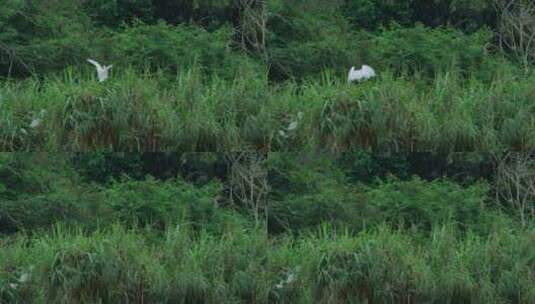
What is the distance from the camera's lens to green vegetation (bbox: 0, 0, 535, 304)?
7801 millimetres

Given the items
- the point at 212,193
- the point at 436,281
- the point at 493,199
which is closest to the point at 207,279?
the point at 212,193

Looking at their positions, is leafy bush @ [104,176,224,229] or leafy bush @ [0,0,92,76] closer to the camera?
leafy bush @ [104,176,224,229]

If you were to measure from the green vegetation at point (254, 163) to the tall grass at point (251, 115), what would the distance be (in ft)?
0.04

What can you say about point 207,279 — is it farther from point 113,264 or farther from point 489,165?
point 489,165

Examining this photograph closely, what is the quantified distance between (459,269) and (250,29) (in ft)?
6.71

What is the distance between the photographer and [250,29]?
8.52m

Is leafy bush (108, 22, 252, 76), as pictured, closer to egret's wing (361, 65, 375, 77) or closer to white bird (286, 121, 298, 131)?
white bird (286, 121, 298, 131)

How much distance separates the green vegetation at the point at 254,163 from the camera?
7.80 metres

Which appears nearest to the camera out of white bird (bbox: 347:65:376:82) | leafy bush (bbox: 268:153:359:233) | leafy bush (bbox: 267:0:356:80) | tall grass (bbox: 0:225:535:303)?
tall grass (bbox: 0:225:535:303)

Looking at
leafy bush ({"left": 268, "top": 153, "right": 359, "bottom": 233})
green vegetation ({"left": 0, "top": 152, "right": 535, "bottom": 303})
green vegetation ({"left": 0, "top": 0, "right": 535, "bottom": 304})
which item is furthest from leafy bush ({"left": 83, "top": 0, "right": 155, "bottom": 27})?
leafy bush ({"left": 268, "top": 153, "right": 359, "bottom": 233})

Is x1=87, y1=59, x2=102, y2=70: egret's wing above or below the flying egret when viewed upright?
above

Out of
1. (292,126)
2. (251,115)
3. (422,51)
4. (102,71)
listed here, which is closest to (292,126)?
(292,126)

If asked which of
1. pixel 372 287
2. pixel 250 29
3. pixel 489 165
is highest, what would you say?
pixel 250 29

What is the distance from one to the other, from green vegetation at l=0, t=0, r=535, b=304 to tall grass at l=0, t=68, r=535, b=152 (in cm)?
1
